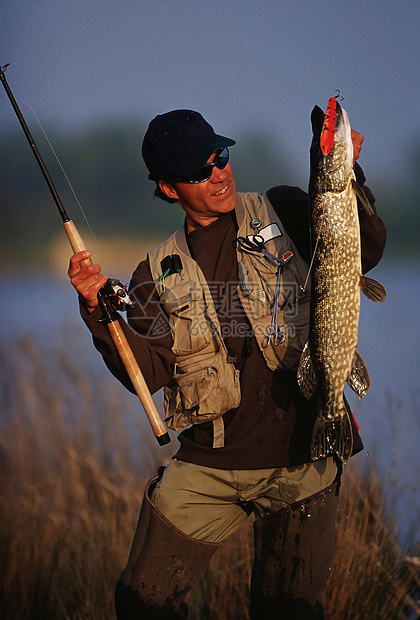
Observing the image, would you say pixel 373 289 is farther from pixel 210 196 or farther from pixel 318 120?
pixel 210 196

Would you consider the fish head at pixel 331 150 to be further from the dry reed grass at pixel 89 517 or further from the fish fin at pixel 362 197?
the dry reed grass at pixel 89 517

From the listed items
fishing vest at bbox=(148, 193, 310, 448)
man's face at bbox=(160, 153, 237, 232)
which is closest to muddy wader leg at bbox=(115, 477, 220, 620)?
fishing vest at bbox=(148, 193, 310, 448)

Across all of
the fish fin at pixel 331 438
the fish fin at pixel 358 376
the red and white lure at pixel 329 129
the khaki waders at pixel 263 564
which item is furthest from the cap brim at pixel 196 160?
the khaki waders at pixel 263 564

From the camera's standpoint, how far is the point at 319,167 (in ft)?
8.13

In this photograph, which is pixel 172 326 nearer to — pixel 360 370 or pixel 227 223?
pixel 227 223

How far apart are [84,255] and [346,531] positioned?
229 centimetres

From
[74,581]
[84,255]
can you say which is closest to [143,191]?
[74,581]

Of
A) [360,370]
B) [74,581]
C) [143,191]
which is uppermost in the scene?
[143,191]

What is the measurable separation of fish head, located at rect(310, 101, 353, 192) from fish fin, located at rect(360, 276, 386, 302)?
1.25ft

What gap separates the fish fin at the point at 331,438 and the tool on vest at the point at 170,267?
32.5 inches

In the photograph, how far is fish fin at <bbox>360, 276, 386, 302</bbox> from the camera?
2650mm

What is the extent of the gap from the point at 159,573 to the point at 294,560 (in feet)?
1.73

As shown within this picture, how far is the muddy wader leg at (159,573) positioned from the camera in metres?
2.71

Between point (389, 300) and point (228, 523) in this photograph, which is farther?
point (389, 300)
